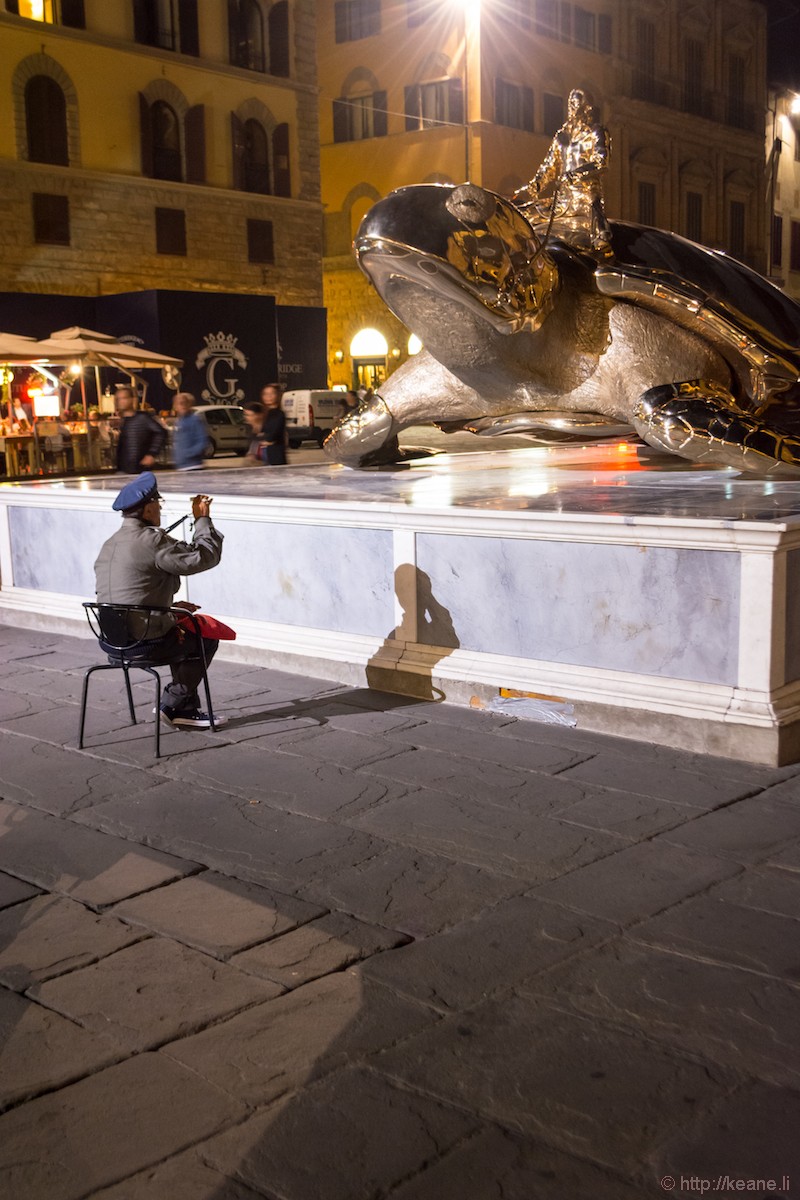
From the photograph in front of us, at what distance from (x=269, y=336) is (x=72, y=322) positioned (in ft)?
14.4

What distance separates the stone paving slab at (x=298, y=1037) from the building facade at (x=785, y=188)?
4501cm

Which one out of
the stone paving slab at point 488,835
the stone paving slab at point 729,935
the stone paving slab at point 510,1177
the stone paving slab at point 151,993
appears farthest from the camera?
the stone paving slab at point 488,835

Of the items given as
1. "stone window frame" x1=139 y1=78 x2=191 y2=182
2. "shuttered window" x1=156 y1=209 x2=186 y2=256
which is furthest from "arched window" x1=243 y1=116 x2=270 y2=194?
"shuttered window" x1=156 y1=209 x2=186 y2=256

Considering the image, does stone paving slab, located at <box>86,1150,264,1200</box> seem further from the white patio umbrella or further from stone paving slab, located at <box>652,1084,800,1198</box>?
the white patio umbrella

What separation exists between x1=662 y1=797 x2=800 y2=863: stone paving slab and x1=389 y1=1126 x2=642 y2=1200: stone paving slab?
182 cm

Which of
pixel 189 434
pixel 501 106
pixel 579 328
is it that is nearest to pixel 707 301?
pixel 579 328

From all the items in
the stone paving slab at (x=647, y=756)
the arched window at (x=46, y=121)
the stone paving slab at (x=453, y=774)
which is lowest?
the stone paving slab at (x=647, y=756)

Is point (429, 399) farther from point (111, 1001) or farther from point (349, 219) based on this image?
point (349, 219)

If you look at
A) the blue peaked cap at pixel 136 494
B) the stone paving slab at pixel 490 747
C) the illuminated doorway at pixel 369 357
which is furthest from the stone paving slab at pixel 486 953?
the illuminated doorway at pixel 369 357

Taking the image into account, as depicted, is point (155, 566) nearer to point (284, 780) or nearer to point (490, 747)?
point (284, 780)

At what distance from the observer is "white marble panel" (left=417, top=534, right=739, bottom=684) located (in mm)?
5504

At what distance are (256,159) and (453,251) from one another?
25928 millimetres

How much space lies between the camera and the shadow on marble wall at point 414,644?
655 centimetres

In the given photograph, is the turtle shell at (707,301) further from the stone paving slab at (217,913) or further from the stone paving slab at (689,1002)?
the stone paving slab at (689,1002)
